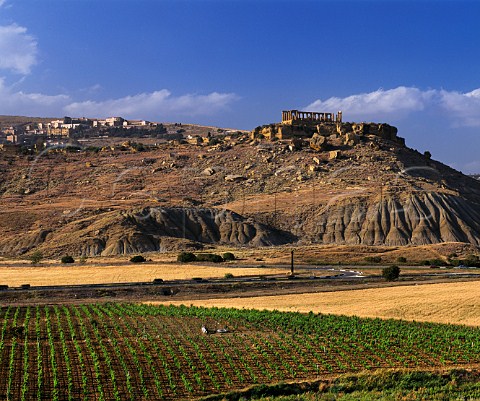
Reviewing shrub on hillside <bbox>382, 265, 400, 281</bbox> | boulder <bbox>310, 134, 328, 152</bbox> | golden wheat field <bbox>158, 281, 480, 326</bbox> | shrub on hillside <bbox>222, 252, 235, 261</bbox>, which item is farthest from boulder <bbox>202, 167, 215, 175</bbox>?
golden wheat field <bbox>158, 281, 480, 326</bbox>

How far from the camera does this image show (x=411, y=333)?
3712cm

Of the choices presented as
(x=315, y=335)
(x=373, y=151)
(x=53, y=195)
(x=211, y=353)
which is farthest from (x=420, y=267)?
(x=53, y=195)

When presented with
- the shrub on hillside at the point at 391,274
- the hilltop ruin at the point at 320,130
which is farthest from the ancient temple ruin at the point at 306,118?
the shrub on hillside at the point at 391,274

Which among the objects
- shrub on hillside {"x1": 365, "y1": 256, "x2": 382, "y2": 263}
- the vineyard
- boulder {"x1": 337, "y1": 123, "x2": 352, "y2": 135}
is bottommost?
the vineyard

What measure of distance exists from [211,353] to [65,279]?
3696cm

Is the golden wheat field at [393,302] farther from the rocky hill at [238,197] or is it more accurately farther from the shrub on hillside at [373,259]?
the rocky hill at [238,197]

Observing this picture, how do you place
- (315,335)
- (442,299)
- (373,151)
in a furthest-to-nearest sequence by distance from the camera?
1. (373,151)
2. (442,299)
3. (315,335)

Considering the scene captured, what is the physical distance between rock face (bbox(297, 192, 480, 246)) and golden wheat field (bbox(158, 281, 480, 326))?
144 feet

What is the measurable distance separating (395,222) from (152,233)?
3546 cm

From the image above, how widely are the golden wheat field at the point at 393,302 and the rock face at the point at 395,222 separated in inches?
1732

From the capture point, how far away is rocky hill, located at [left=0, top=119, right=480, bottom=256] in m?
101

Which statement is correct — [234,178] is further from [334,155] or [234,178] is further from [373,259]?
[373,259]

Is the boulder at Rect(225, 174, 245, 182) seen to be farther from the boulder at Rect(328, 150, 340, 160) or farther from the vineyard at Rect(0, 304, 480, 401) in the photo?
the vineyard at Rect(0, 304, 480, 401)

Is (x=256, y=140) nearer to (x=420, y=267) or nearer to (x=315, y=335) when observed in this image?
(x=420, y=267)
